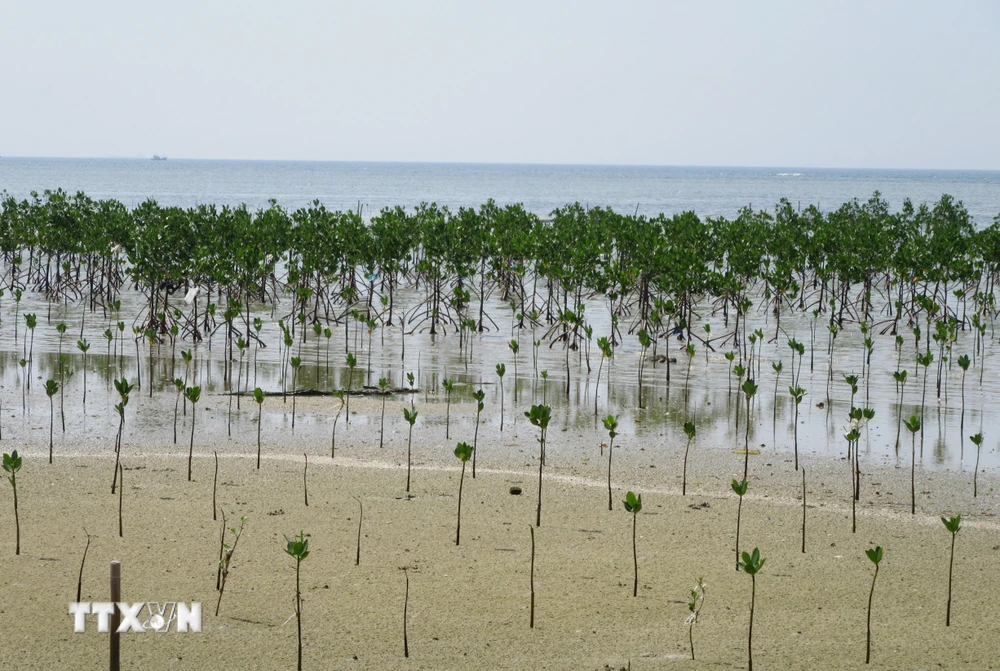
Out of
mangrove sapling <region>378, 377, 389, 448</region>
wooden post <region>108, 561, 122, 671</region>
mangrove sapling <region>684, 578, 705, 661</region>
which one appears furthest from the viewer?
mangrove sapling <region>378, 377, 389, 448</region>

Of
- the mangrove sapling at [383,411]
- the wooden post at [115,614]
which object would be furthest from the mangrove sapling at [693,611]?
the mangrove sapling at [383,411]

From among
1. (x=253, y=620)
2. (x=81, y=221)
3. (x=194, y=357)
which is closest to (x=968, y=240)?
(x=194, y=357)

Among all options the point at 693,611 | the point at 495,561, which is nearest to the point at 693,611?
the point at 693,611

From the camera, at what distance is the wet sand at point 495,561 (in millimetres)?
5656

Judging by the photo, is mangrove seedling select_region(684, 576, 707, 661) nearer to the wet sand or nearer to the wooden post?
the wet sand

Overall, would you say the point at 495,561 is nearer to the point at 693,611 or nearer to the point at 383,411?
the point at 693,611

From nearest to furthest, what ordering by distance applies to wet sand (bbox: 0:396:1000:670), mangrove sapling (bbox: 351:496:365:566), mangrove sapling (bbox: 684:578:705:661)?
mangrove sapling (bbox: 684:578:705:661) < wet sand (bbox: 0:396:1000:670) < mangrove sapling (bbox: 351:496:365:566)

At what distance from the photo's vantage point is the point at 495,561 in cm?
709

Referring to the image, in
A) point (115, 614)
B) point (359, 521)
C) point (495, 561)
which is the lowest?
point (495, 561)

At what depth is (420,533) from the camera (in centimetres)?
766

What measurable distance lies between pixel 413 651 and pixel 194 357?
12074mm

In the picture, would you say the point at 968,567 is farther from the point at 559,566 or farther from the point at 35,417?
the point at 35,417

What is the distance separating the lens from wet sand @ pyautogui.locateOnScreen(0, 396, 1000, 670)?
223 inches

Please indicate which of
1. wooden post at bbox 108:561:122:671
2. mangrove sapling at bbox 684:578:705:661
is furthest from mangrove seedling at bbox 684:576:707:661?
wooden post at bbox 108:561:122:671
